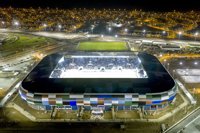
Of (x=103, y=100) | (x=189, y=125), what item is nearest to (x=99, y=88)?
(x=103, y=100)

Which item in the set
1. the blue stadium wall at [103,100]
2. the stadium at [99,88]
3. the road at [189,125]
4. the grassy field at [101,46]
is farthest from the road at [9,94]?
the road at [189,125]

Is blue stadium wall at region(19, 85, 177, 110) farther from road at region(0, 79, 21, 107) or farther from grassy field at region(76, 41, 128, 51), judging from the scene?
grassy field at region(76, 41, 128, 51)

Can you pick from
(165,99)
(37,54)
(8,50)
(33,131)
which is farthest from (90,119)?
(8,50)

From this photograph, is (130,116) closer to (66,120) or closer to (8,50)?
(66,120)

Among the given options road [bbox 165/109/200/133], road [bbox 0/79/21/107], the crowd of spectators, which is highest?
the crowd of spectators

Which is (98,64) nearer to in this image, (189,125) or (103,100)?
(103,100)

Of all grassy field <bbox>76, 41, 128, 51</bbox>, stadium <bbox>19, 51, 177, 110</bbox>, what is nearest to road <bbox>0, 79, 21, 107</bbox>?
stadium <bbox>19, 51, 177, 110</bbox>
